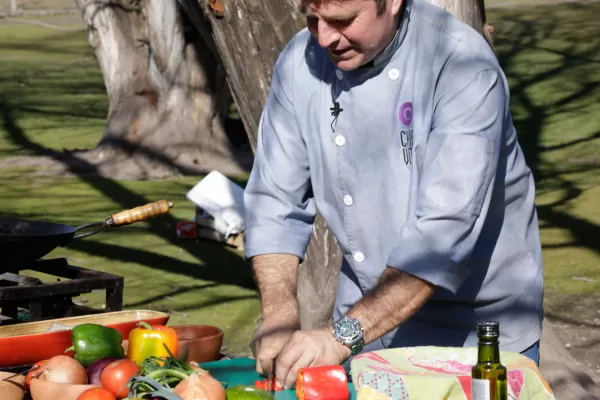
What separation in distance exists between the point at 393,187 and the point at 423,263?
0.32 m

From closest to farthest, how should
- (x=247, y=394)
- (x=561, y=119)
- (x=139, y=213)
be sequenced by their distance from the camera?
(x=247, y=394), (x=139, y=213), (x=561, y=119)

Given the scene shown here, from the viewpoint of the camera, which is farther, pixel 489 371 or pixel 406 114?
pixel 406 114

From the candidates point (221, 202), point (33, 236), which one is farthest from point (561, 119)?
point (33, 236)

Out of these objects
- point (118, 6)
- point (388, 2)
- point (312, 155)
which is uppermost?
point (388, 2)

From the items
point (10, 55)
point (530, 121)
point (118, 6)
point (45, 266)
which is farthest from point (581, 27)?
point (45, 266)

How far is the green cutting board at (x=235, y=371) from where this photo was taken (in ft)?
9.32

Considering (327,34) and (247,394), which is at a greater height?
(327,34)

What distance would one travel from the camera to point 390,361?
250cm

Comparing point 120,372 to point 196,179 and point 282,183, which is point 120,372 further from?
point 196,179

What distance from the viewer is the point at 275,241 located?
3086 millimetres

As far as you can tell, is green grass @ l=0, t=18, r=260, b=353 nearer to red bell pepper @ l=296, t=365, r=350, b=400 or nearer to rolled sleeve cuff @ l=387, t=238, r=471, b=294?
rolled sleeve cuff @ l=387, t=238, r=471, b=294

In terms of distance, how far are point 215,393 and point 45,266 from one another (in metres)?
1.60

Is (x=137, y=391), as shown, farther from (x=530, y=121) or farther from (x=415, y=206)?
(x=530, y=121)

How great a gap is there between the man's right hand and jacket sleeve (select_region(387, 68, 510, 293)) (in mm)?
323
